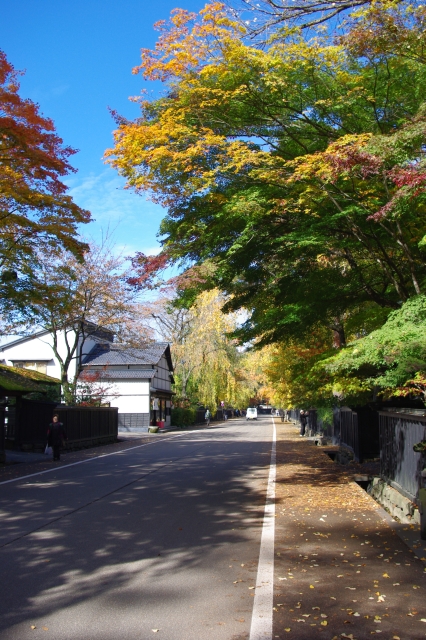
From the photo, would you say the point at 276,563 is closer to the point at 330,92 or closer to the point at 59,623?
the point at 59,623

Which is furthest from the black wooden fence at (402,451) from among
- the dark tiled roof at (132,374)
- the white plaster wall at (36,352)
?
the white plaster wall at (36,352)

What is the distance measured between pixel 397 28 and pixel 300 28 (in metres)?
1.55

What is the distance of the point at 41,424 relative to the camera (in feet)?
75.6

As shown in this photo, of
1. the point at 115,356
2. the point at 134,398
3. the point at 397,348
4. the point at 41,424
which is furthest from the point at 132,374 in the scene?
the point at 397,348

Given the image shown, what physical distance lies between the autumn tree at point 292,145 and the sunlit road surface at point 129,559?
461 centimetres

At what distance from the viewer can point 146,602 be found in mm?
4938

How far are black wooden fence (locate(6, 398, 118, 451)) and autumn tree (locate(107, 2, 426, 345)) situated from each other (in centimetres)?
1369

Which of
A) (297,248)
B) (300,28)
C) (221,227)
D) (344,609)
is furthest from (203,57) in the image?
(344,609)

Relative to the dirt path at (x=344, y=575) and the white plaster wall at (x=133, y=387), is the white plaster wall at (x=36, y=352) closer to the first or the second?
the white plaster wall at (x=133, y=387)

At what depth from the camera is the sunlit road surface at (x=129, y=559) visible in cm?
451

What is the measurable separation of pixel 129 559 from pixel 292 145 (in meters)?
8.75

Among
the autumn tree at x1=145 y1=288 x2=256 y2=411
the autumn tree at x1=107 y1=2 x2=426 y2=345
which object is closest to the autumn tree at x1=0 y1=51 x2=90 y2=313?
the autumn tree at x1=107 y1=2 x2=426 y2=345

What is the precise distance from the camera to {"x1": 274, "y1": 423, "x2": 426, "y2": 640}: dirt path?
4391 millimetres

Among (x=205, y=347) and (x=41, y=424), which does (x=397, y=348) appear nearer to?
(x=41, y=424)
